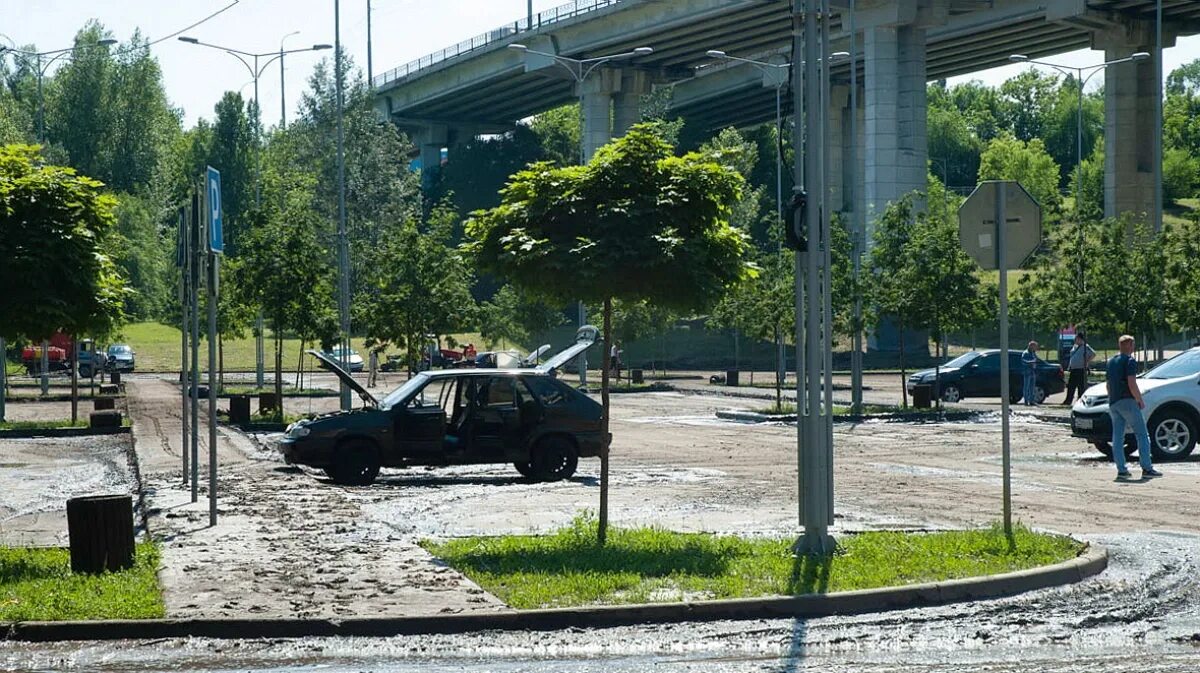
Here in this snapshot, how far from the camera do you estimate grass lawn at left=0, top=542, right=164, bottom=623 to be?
10.1 m

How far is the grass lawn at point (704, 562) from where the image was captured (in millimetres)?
10859

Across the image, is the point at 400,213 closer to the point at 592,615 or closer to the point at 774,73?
the point at 774,73

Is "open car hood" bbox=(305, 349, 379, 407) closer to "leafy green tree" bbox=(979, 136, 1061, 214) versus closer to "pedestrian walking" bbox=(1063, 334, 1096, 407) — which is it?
"pedestrian walking" bbox=(1063, 334, 1096, 407)

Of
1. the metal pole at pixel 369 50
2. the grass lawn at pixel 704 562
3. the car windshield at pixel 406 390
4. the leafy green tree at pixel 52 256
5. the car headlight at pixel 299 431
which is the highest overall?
the metal pole at pixel 369 50

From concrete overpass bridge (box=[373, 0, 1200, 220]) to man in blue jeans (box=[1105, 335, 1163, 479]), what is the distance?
117 ft

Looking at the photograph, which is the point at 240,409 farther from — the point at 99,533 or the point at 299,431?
the point at 99,533

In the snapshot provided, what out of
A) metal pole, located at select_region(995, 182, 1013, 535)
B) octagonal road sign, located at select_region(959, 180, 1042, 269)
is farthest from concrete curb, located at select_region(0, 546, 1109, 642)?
octagonal road sign, located at select_region(959, 180, 1042, 269)

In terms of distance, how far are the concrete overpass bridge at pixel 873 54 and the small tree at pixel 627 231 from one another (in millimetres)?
41900

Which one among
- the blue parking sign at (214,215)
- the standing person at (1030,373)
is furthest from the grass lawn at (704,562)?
the standing person at (1030,373)

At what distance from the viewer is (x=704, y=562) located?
12.0 metres

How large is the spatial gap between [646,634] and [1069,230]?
3277 centimetres

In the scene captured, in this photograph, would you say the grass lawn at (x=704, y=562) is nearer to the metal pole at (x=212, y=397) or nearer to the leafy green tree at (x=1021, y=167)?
the metal pole at (x=212, y=397)

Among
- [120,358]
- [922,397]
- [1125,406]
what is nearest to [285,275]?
[922,397]

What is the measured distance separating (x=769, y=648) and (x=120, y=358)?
69935mm
